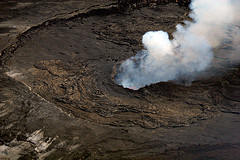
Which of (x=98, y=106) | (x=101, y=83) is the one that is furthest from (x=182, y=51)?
(x=98, y=106)

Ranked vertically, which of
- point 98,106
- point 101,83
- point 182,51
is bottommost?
point 98,106

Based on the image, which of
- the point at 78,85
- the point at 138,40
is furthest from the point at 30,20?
the point at 78,85

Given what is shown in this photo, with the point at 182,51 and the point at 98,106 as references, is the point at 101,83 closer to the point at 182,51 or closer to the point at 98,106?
the point at 98,106

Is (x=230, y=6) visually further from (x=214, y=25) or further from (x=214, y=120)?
(x=214, y=120)

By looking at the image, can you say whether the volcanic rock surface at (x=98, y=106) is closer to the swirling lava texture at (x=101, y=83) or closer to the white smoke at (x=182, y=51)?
the swirling lava texture at (x=101, y=83)

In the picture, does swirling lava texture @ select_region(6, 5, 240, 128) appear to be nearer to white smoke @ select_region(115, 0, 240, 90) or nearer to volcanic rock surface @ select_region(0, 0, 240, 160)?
volcanic rock surface @ select_region(0, 0, 240, 160)
